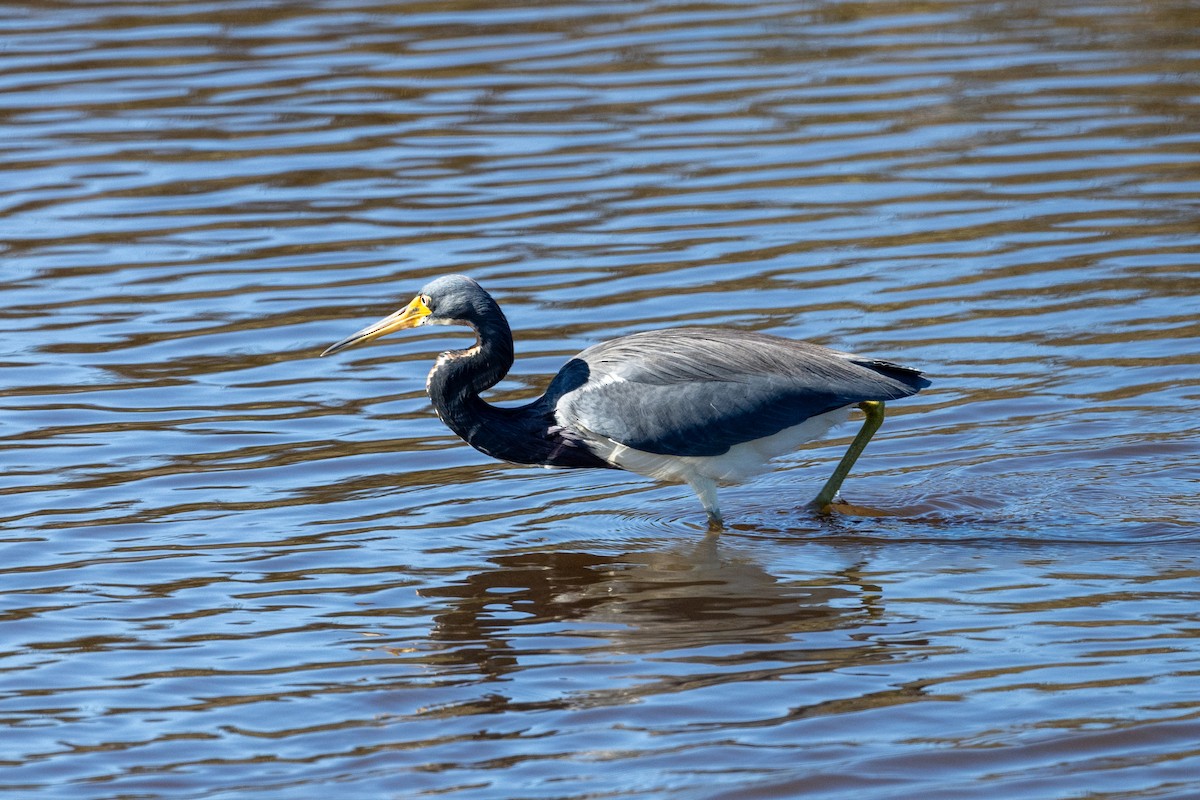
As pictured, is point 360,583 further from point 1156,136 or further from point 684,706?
point 1156,136

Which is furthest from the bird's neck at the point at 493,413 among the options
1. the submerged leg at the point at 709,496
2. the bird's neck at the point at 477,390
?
the submerged leg at the point at 709,496

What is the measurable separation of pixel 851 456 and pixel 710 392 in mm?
889

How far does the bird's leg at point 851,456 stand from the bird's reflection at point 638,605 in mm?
675

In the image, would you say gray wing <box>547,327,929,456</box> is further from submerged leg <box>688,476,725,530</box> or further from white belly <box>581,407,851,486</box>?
submerged leg <box>688,476,725,530</box>

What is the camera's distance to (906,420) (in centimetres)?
1011

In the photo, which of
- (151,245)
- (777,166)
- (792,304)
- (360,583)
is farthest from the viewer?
(777,166)

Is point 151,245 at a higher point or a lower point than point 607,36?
lower

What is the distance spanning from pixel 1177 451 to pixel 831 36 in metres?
9.23

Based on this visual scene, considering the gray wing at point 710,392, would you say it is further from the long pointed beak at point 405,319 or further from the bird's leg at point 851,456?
the long pointed beak at point 405,319

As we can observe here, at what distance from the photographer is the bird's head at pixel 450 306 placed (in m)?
8.70

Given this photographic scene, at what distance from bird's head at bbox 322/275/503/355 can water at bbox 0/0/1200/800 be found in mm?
950

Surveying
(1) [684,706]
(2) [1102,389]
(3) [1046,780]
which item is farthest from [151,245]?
(3) [1046,780]

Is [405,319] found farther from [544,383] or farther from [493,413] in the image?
[544,383]

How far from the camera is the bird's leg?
29.2ft
